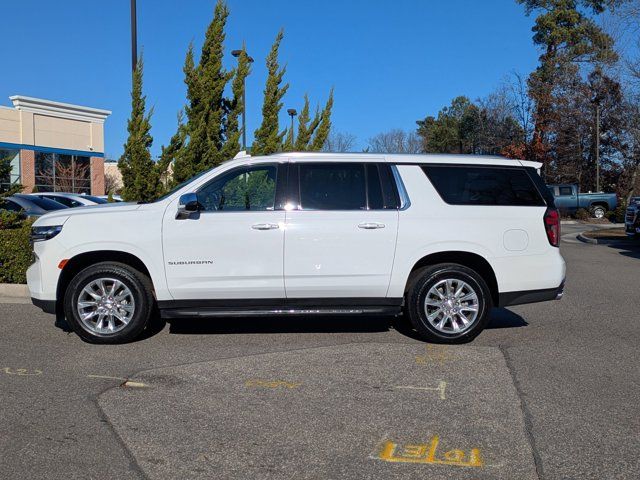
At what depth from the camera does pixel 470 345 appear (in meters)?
6.59

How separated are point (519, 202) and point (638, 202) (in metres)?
15.7

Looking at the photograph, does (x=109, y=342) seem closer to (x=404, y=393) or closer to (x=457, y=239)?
(x=404, y=393)

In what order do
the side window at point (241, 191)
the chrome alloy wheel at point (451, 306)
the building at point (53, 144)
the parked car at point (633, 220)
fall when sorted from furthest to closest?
the building at point (53, 144) → the parked car at point (633, 220) → the chrome alloy wheel at point (451, 306) → the side window at point (241, 191)

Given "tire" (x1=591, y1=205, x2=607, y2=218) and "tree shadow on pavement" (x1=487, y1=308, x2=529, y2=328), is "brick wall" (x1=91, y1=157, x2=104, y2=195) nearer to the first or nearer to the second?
"tire" (x1=591, y1=205, x2=607, y2=218)

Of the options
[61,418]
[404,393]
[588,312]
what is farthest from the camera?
[588,312]

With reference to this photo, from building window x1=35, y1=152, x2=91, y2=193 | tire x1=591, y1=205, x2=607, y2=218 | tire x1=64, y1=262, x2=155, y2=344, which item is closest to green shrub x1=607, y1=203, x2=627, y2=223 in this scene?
tire x1=591, y1=205, x2=607, y2=218

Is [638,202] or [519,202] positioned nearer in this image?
[519,202]

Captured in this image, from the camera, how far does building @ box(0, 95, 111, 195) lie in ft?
110

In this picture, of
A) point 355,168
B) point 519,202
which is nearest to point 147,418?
point 355,168

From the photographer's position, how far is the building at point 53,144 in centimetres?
3359

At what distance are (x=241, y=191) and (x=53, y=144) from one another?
33.1 meters

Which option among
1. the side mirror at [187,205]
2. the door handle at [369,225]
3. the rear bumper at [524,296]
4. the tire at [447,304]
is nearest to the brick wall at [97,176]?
the side mirror at [187,205]

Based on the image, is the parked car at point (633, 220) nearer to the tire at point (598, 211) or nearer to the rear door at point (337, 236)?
the rear door at point (337, 236)

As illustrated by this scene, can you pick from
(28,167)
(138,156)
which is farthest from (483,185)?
(28,167)
